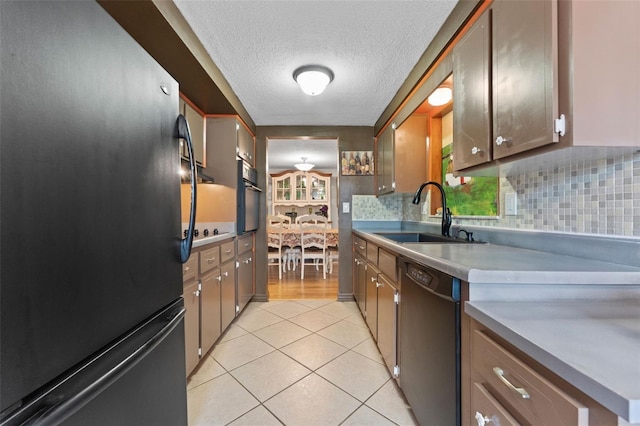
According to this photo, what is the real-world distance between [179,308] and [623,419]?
Answer: 1.12 metres

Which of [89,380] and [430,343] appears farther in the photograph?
[430,343]

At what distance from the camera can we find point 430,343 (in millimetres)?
1081

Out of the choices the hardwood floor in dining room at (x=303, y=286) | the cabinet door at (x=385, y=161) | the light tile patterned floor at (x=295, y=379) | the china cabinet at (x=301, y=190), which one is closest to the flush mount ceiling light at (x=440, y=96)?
the cabinet door at (x=385, y=161)

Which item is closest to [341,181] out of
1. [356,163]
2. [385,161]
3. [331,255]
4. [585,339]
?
[356,163]

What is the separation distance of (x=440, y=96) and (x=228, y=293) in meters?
2.36

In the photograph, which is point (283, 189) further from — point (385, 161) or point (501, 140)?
point (501, 140)

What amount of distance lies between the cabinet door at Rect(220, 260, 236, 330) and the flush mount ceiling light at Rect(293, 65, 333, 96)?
5.31 ft

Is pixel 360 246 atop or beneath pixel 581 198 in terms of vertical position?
beneath

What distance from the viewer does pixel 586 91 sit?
79cm

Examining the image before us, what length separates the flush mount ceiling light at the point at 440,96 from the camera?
1826 millimetres

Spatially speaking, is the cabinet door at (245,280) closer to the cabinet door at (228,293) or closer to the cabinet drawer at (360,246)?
the cabinet door at (228,293)

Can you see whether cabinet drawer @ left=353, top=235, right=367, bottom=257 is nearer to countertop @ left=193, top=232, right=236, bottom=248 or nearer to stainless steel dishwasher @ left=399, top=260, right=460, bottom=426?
stainless steel dishwasher @ left=399, top=260, right=460, bottom=426

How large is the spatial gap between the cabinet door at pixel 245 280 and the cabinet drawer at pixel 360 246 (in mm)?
1245

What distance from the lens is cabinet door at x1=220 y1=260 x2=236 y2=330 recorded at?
2.22 metres
